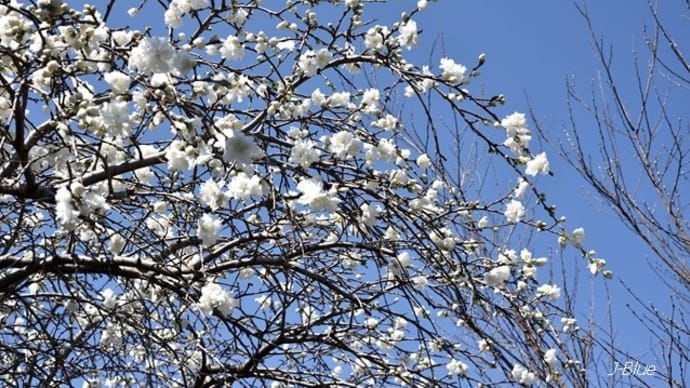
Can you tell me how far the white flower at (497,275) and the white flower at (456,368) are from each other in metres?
0.37

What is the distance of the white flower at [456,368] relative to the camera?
3.30 m

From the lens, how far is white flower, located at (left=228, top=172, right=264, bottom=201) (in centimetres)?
237

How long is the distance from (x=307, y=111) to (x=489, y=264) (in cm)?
107

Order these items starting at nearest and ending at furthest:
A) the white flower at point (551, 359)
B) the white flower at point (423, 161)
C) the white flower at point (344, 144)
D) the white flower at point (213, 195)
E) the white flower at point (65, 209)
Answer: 1. the white flower at point (65, 209)
2. the white flower at point (213, 195)
3. the white flower at point (344, 144)
4. the white flower at point (423, 161)
5. the white flower at point (551, 359)

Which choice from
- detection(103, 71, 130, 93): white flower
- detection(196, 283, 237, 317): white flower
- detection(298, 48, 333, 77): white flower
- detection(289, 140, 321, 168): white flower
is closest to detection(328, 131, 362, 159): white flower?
detection(289, 140, 321, 168): white flower

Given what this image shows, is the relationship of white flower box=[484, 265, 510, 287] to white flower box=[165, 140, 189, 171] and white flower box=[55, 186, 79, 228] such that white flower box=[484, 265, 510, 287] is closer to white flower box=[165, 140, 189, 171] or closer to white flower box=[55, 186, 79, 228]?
white flower box=[165, 140, 189, 171]

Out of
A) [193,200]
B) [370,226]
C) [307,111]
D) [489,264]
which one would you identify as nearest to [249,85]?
[307,111]

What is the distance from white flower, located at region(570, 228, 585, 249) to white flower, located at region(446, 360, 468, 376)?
718mm

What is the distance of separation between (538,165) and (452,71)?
505mm

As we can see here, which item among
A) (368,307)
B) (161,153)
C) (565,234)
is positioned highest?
(161,153)

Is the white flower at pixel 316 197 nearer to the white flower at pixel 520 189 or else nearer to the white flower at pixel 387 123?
the white flower at pixel 387 123

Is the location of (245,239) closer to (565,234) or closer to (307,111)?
(307,111)

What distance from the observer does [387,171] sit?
3.20m

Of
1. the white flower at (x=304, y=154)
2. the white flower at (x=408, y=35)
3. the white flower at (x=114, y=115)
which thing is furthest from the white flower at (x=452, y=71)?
the white flower at (x=114, y=115)
